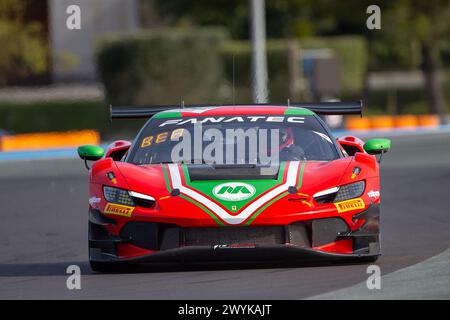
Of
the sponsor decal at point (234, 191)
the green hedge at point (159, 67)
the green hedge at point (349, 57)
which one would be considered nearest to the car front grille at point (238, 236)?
the sponsor decal at point (234, 191)

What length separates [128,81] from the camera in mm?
37562

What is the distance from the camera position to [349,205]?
9352 mm

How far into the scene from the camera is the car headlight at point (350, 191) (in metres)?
9.35

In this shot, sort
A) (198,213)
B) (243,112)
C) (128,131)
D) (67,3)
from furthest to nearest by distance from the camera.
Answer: (67,3), (128,131), (243,112), (198,213)

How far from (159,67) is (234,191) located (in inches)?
1141

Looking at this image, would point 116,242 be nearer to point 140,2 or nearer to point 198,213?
point 198,213

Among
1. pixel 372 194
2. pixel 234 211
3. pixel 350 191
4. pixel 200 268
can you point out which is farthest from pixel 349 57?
pixel 234 211

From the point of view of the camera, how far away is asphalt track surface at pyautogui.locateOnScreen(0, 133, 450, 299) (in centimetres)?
855

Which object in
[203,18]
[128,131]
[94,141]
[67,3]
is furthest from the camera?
[203,18]

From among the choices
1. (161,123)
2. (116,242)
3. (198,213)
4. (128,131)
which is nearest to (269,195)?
(198,213)

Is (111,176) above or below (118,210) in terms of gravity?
above

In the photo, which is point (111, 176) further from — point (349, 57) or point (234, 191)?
point (349, 57)

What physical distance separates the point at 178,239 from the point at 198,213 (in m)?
0.24

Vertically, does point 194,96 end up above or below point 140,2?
below
